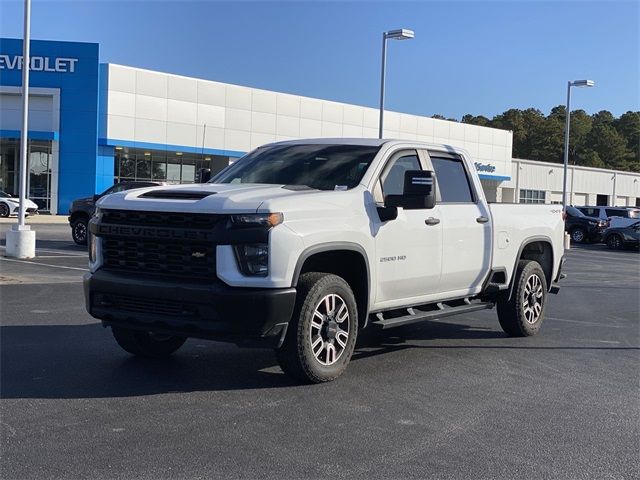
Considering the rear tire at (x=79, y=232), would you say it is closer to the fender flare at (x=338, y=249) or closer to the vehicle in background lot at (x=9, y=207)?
the vehicle in background lot at (x=9, y=207)

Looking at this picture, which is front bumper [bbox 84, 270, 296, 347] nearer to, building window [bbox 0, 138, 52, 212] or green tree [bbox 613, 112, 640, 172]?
building window [bbox 0, 138, 52, 212]

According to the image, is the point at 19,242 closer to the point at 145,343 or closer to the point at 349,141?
the point at 145,343

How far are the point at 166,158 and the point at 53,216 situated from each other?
8.03 meters

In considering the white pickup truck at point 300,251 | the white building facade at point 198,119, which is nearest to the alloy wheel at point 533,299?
the white pickup truck at point 300,251

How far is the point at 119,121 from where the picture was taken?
39.8m

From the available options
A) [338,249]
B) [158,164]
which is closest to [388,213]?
[338,249]

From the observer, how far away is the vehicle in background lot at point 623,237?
31.5m

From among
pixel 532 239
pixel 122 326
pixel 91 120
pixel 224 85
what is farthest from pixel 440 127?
pixel 122 326

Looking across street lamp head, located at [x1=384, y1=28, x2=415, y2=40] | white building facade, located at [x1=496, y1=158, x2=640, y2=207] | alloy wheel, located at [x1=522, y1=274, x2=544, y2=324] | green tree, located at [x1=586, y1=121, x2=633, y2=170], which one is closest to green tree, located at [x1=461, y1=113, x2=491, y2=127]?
green tree, located at [x1=586, y1=121, x2=633, y2=170]

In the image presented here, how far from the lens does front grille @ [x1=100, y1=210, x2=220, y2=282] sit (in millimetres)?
5539

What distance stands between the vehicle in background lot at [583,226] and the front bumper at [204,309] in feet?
101

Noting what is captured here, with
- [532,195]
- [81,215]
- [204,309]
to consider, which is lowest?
[204,309]

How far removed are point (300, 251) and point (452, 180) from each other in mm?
2784

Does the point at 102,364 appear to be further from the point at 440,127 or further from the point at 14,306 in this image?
the point at 440,127
